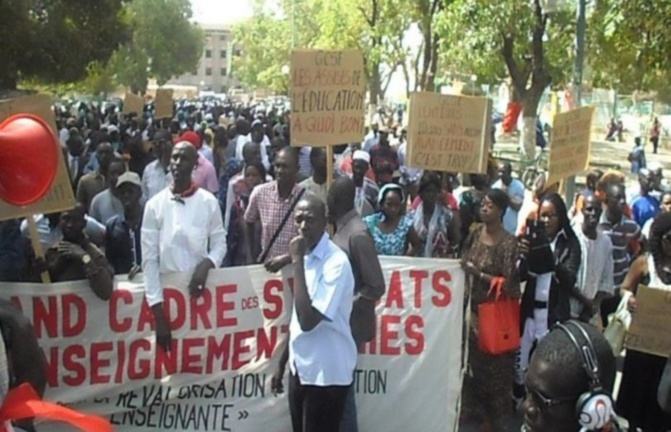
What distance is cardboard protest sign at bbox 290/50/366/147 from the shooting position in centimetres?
677

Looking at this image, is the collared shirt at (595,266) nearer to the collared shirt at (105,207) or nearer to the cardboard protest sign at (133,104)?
the collared shirt at (105,207)

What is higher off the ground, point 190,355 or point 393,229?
point 393,229

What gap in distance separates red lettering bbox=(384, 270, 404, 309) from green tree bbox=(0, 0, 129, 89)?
18795 mm

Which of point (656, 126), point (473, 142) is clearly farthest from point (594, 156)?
point (473, 142)

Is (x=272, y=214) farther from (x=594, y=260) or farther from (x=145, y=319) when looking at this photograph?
(x=594, y=260)

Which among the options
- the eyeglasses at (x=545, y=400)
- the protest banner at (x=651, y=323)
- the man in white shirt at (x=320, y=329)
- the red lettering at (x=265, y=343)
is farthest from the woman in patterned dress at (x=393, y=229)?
the eyeglasses at (x=545, y=400)

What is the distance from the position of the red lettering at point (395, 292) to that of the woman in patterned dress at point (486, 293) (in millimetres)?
401

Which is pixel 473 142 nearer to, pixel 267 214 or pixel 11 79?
pixel 267 214

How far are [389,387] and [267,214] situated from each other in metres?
1.34

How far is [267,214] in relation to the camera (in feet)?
19.9

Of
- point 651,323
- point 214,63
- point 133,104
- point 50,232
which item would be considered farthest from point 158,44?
point 214,63

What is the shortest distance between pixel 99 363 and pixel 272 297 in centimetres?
103

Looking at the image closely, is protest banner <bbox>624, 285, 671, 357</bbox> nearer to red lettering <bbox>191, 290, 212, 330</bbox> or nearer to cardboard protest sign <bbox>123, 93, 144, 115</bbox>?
red lettering <bbox>191, 290, 212, 330</bbox>

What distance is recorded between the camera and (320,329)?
4309mm
